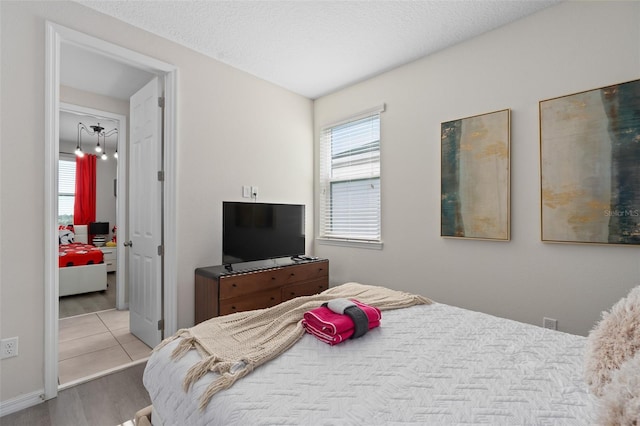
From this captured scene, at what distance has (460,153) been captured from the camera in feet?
8.81

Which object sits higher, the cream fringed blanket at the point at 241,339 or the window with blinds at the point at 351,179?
the window with blinds at the point at 351,179

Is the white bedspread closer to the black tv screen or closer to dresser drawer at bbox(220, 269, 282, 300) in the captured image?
dresser drawer at bbox(220, 269, 282, 300)

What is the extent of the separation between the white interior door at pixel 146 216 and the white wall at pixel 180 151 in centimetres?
21

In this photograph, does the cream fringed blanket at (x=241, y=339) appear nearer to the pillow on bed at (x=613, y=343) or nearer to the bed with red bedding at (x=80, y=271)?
the pillow on bed at (x=613, y=343)

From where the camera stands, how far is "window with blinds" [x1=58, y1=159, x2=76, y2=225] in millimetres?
6294

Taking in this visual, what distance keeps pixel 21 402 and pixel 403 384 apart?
7.91 ft

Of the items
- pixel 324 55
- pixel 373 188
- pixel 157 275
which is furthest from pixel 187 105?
pixel 373 188

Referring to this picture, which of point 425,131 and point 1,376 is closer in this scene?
point 1,376

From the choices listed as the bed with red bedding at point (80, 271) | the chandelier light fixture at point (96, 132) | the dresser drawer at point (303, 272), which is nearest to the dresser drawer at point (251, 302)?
the dresser drawer at point (303, 272)

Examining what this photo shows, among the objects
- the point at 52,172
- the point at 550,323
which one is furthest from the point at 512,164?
the point at 52,172

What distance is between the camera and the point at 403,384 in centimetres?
107

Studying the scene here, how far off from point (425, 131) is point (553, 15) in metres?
1.21

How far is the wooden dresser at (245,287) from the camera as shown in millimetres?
2543

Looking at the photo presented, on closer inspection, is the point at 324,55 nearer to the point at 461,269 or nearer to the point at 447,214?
the point at 447,214
